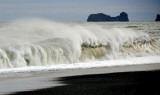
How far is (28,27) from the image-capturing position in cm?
2727

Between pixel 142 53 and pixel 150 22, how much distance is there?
13129 mm

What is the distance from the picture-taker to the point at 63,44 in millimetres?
21078

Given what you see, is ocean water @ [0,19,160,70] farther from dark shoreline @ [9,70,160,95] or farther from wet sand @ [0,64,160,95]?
dark shoreline @ [9,70,160,95]

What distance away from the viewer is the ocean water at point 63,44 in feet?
58.5

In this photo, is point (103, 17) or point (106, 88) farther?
point (103, 17)

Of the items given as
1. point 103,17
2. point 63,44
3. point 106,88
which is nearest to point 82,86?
point 106,88

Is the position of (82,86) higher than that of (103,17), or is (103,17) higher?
(82,86)

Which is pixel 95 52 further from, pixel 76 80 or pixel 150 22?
pixel 150 22

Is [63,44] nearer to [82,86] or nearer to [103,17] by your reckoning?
[82,86]

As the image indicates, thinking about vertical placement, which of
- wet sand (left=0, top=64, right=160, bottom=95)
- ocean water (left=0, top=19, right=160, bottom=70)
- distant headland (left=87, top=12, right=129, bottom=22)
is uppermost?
wet sand (left=0, top=64, right=160, bottom=95)

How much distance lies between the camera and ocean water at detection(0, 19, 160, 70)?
1784 cm

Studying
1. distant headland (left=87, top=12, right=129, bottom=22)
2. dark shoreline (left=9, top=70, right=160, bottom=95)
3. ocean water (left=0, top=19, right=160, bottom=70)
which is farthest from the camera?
distant headland (left=87, top=12, right=129, bottom=22)

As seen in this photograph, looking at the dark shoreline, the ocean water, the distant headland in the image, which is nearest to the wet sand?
the dark shoreline

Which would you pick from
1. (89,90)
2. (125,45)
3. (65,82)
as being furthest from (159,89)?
(125,45)
